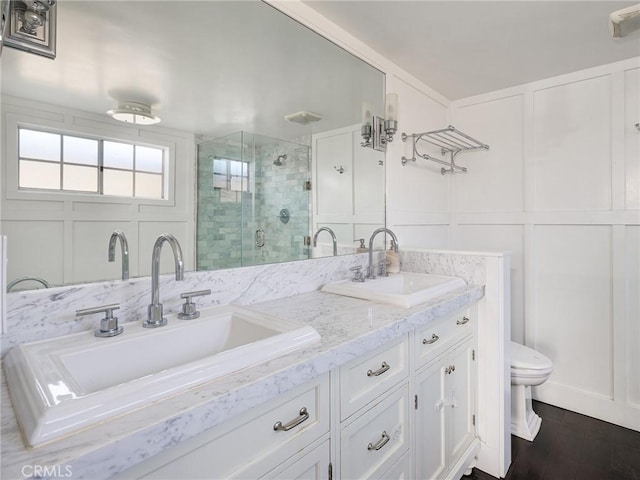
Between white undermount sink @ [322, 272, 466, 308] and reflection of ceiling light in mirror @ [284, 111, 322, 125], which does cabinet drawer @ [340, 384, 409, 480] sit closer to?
white undermount sink @ [322, 272, 466, 308]

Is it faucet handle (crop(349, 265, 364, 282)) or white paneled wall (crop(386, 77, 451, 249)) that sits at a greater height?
white paneled wall (crop(386, 77, 451, 249))

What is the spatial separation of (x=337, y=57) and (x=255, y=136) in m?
0.75

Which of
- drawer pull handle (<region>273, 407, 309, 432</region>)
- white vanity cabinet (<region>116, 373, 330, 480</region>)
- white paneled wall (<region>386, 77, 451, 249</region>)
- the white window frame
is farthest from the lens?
white paneled wall (<region>386, 77, 451, 249</region>)

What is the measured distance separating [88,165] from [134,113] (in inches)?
9.0

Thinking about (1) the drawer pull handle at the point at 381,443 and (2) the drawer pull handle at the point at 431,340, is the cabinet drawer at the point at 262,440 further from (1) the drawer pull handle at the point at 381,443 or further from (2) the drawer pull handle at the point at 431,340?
(2) the drawer pull handle at the point at 431,340

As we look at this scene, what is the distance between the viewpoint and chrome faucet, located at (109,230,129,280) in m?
1.03

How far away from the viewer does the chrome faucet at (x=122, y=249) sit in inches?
40.6

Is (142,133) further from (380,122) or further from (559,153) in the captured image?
(559,153)

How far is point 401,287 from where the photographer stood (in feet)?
6.38

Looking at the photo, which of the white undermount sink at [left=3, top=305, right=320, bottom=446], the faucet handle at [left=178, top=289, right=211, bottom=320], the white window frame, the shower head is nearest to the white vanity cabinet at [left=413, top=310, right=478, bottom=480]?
the white undermount sink at [left=3, top=305, right=320, bottom=446]

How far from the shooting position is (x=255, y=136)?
1.50m

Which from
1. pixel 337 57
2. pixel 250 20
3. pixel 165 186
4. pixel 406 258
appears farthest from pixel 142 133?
pixel 406 258

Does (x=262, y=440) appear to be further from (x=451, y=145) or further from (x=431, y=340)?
(x=451, y=145)

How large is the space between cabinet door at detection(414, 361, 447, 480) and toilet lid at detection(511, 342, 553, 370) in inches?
30.2
